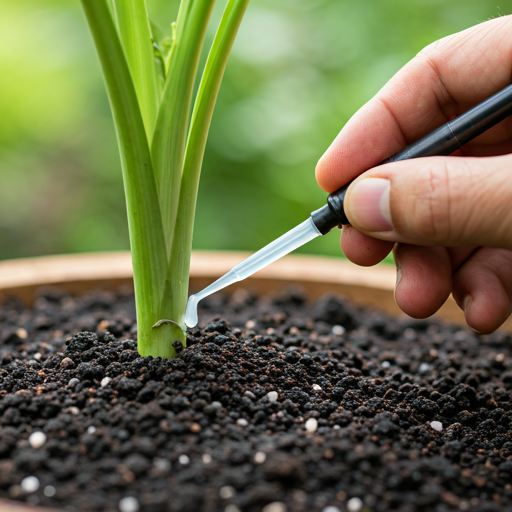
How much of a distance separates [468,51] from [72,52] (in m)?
1.84

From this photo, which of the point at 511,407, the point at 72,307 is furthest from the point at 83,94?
the point at 511,407

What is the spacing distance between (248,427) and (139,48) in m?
0.53

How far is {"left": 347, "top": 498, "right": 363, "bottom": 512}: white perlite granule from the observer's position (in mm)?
499

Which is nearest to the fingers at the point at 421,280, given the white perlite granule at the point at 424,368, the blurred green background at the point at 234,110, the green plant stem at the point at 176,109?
the white perlite granule at the point at 424,368

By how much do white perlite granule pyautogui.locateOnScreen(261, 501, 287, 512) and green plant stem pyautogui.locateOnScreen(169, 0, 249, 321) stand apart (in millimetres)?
322

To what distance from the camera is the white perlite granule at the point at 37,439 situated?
571mm

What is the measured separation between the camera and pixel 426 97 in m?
0.93

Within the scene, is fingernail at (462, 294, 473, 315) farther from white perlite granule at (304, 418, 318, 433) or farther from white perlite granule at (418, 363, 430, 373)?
white perlite granule at (304, 418, 318, 433)

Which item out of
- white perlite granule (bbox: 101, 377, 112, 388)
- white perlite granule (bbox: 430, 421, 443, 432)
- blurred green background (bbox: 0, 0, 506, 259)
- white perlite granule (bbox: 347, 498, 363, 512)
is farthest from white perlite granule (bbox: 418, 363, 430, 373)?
blurred green background (bbox: 0, 0, 506, 259)

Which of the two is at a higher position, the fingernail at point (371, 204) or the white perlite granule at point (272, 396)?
the fingernail at point (371, 204)

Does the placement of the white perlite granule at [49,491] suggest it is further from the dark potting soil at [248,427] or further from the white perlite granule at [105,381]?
the white perlite granule at [105,381]

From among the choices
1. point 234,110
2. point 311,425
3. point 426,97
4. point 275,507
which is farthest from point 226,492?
point 234,110

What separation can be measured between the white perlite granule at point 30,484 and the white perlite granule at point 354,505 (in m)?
0.33

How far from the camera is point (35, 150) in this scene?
7.35 feet
